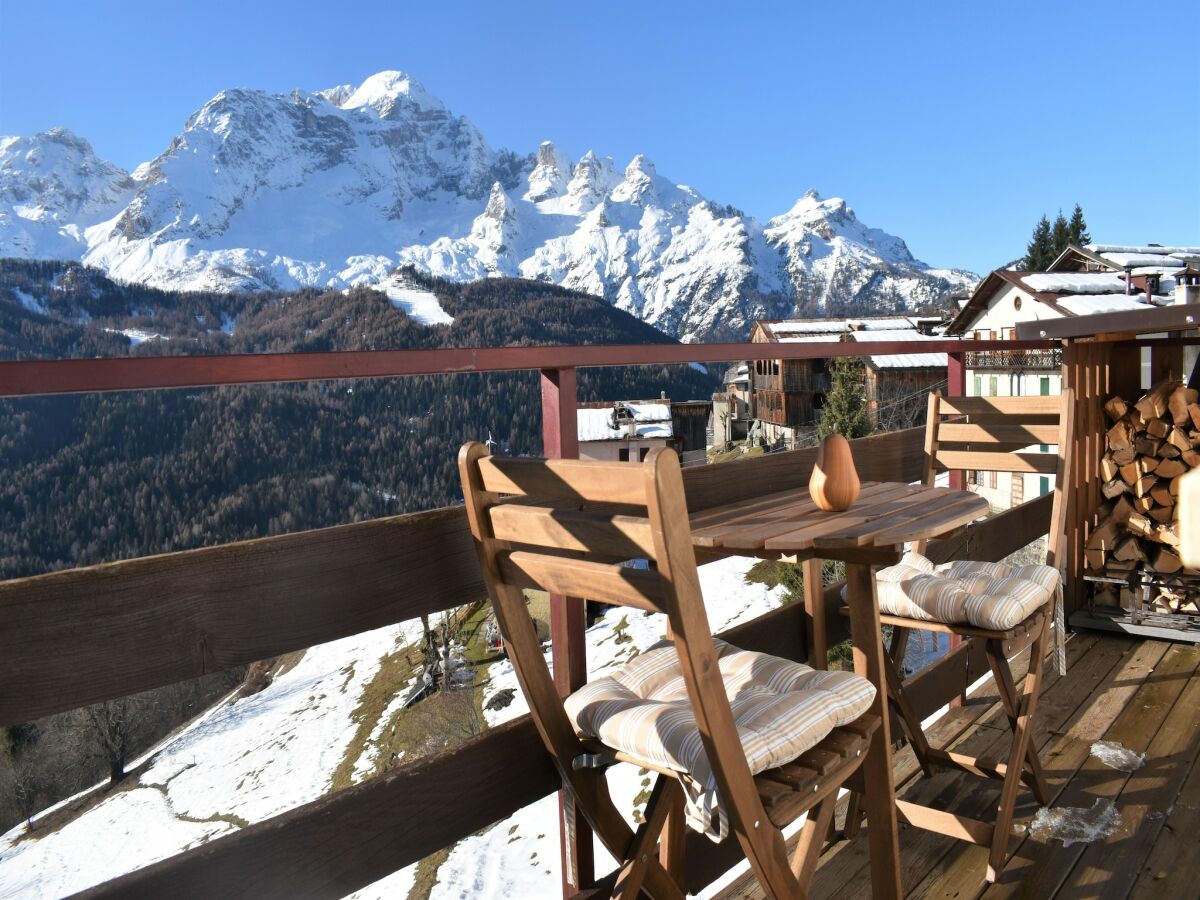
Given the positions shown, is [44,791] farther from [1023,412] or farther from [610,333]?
[610,333]

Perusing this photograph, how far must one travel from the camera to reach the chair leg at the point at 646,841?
1308mm

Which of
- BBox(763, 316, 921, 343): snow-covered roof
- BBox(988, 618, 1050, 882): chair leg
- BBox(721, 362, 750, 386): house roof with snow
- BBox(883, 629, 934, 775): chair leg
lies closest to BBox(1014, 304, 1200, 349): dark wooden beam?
BBox(988, 618, 1050, 882): chair leg

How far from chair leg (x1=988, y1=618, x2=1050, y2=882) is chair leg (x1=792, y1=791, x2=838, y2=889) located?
2.41 feet

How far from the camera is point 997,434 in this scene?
8.79 feet

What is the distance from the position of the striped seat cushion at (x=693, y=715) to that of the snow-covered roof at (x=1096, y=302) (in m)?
18.6

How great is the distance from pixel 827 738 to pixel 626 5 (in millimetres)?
79672

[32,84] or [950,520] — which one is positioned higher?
[32,84]

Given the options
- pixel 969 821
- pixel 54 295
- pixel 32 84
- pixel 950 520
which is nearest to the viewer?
pixel 950 520

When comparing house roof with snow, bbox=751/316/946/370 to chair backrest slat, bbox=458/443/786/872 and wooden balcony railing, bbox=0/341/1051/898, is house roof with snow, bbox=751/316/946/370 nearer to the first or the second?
wooden balcony railing, bbox=0/341/1051/898

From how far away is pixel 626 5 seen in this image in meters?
71.5

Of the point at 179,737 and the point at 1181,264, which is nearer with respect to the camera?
the point at 1181,264

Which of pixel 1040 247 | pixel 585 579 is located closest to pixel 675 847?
pixel 585 579

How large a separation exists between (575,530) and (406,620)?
414 millimetres

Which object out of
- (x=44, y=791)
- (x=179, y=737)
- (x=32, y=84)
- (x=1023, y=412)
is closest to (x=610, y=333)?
(x=179, y=737)
